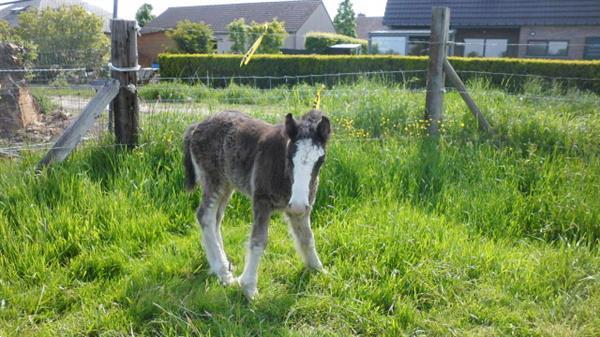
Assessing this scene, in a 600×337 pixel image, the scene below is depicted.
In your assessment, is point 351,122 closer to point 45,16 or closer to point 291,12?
point 45,16

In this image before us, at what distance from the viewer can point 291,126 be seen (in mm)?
3023

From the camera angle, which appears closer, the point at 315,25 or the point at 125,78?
the point at 125,78

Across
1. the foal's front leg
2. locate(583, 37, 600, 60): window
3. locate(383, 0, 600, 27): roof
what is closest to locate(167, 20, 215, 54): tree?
locate(383, 0, 600, 27): roof

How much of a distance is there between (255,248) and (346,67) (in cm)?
1636

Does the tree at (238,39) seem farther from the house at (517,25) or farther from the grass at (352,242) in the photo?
the grass at (352,242)

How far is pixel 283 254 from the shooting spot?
13.1ft

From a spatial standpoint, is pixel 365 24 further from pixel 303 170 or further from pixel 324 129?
pixel 303 170

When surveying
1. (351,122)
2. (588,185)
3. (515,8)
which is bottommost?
(588,185)

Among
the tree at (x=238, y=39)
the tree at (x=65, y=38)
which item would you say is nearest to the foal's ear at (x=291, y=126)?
the tree at (x=65, y=38)

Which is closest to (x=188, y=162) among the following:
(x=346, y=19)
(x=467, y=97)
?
(x=467, y=97)

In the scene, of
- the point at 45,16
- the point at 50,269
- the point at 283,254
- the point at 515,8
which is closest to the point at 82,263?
the point at 50,269

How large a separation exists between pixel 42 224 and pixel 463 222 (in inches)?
152

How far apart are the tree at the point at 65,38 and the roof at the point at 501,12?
54.9 ft

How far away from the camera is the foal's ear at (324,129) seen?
2.98 meters
